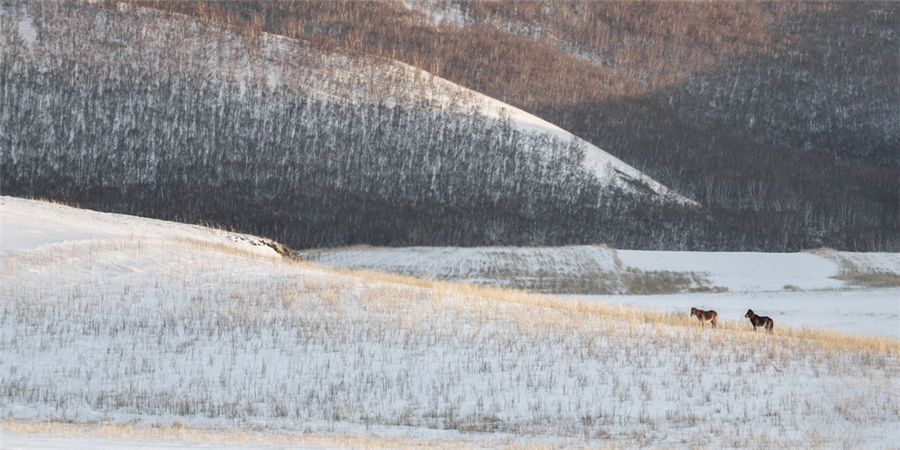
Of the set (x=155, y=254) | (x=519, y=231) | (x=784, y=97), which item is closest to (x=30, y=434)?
(x=155, y=254)

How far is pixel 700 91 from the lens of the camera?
17975 centimetres

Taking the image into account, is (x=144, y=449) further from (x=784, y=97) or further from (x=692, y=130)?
(x=784, y=97)

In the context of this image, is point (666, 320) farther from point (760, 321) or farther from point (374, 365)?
point (374, 365)

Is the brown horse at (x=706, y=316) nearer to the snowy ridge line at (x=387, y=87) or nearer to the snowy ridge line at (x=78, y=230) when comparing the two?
the snowy ridge line at (x=78, y=230)

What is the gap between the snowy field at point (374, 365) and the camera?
16156mm

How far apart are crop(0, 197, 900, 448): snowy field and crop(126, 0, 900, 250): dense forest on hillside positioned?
7949 cm

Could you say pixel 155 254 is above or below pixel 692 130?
below

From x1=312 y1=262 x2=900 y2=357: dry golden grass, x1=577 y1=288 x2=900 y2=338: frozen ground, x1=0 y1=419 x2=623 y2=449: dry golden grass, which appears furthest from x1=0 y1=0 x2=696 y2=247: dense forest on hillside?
x1=0 y1=419 x2=623 y2=449: dry golden grass

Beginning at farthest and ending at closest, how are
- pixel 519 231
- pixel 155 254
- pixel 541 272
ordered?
pixel 519 231 < pixel 541 272 < pixel 155 254

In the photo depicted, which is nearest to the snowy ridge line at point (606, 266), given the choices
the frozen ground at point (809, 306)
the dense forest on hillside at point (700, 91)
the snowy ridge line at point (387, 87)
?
the frozen ground at point (809, 306)

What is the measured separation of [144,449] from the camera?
499 inches

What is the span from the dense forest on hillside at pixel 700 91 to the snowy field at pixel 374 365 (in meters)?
79.5

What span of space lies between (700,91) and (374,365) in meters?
168

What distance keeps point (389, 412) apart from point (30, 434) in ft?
19.0
